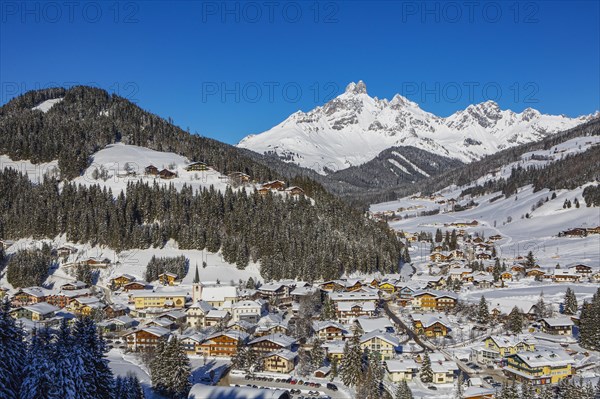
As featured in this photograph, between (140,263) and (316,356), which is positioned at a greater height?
(140,263)

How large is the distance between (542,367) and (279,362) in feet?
84.9

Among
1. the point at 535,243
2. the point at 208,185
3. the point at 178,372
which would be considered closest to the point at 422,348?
the point at 178,372

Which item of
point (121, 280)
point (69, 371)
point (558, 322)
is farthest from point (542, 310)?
point (121, 280)

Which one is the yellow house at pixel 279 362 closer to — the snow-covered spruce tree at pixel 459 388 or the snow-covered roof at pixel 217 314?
the snow-covered roof at pixel 217 314

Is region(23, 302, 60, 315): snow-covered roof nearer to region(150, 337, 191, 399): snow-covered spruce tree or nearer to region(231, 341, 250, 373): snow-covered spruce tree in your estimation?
region(231, 341, 250, 373): snow-covered spruce tree

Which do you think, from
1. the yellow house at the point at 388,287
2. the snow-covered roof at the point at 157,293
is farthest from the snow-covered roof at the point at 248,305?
the yellow house at the point at 388,287

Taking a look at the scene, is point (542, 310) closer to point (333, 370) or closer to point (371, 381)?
point (333, 370)

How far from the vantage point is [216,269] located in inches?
3282

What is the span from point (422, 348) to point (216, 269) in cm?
3900

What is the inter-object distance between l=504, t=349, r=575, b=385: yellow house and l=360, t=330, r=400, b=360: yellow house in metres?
11.6

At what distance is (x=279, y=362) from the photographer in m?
51.5

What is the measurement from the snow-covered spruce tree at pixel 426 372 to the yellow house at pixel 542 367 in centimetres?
864

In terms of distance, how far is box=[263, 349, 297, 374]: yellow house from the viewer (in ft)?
168

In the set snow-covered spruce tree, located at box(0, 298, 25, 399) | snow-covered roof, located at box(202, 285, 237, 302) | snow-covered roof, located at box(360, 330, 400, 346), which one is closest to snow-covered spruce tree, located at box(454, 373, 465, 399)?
snow-covered roof, located at box(360, 330, 400, 346)
